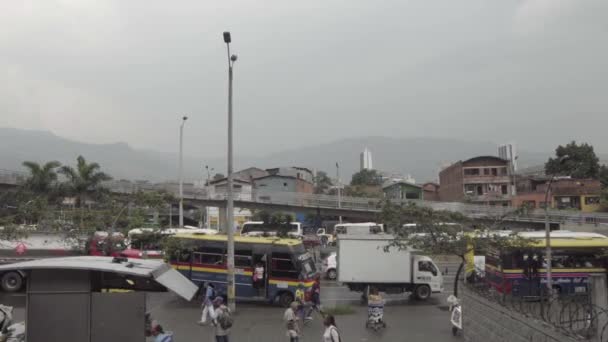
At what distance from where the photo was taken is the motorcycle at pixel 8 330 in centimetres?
951

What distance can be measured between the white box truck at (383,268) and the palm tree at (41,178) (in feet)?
109

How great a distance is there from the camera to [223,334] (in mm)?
13125

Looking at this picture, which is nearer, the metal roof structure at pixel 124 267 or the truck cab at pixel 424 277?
the metal roof structure at pixel 124 267

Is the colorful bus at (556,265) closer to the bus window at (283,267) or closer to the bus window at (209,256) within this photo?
the bus window at (283,267)

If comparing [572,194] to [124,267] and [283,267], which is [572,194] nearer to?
[283,267]

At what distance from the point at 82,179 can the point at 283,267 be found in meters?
31.2

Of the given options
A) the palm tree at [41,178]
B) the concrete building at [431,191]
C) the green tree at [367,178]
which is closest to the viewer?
the palm tree at [41,178]

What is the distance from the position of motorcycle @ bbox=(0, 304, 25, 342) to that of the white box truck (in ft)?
47.1

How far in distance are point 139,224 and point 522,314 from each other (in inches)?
552

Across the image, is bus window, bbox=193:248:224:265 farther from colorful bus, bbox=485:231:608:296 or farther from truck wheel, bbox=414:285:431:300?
colorful bus, bbox=485:231:608:296

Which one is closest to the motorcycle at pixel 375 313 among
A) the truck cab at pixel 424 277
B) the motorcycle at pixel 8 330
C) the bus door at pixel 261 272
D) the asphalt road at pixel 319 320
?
the asphalt road at pixel 319 320

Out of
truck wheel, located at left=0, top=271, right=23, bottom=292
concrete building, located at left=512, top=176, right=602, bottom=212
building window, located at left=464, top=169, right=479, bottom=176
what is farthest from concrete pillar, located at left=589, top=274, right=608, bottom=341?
building window, located at left=464, top=169, right=479, bottom=176

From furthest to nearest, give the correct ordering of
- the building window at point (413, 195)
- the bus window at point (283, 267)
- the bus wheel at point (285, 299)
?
the building window at point (413, 195), the bus wheel at point (285, 299), the bus window at point (283, 267)

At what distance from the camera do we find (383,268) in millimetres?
23234
